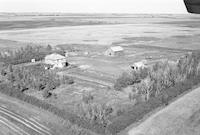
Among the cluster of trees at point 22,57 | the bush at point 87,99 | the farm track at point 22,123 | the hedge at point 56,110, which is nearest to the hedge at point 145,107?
the hedge at point 56,110

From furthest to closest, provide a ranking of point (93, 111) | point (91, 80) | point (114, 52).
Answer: point (114, 52), point (91, 80), point (93, 111)

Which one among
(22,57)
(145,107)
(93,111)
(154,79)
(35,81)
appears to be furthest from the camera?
(22,57)

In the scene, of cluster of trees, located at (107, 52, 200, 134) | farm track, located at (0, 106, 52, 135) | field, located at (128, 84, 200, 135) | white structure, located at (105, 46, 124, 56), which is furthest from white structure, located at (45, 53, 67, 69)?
field, located at (128, 84, 200, 135)

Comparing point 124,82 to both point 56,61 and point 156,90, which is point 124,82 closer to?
point 156,90

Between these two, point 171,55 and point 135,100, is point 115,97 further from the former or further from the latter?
point 171,55

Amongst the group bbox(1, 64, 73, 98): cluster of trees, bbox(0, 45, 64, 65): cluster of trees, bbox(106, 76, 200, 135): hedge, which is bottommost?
bbox(0, 45, 64, 65): cluster of trees

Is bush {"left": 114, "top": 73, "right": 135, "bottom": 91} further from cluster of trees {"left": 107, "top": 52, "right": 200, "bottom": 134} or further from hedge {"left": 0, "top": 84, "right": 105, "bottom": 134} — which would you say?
hedge {"left": 0, "top": 84, "right": 105, "bottom": 134}

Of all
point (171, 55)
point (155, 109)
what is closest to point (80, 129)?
point (155, 109)

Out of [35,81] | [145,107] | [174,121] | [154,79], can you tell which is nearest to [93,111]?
[145,107]

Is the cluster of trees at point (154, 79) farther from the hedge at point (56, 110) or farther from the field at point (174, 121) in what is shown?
the hedge at point (56, 110)

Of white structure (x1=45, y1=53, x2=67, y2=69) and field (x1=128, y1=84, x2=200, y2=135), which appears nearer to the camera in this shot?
field (x1=128, y1=84, x2=200, y2=135)

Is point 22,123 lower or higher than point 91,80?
higher
